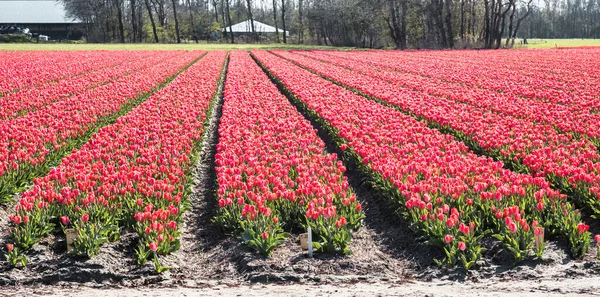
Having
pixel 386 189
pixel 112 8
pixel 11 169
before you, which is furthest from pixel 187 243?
pixel 112 8

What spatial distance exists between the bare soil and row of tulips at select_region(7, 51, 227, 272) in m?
0.17

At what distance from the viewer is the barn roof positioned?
9731 cm

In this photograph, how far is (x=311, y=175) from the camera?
8016mm

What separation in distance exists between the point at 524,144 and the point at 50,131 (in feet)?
27.2

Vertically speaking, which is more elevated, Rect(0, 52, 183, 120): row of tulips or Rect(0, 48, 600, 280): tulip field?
Rect(0, 52, 183, 120): row of tulips

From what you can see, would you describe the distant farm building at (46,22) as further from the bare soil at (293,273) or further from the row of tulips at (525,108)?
the bare soil at (293,273)

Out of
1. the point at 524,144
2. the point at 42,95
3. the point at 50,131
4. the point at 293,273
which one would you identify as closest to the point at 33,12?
the point at 42,95

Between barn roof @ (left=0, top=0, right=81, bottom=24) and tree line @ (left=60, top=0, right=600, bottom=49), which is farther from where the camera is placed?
barn roof @ (left=0, top=0, right=81, bottom=24)

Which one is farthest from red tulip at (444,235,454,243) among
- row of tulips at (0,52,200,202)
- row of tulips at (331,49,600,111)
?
row of tulips at (331,49,600,111)

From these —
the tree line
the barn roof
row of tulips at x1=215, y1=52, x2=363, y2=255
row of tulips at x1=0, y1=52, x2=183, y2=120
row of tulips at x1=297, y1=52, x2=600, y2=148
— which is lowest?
row of tulips at x1=215, y1=52, x2=363, y2=255

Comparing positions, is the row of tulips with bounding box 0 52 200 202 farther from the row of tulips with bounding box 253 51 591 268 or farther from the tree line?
the tree line

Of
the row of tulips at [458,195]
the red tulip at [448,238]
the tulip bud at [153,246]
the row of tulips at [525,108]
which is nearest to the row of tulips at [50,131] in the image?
the tulip bud at [153,246]

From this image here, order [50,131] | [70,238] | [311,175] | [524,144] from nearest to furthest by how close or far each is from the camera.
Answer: [70,238] < [311,175] < [524,144] < [50,131]

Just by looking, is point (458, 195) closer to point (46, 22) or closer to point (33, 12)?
point (46, 22)
